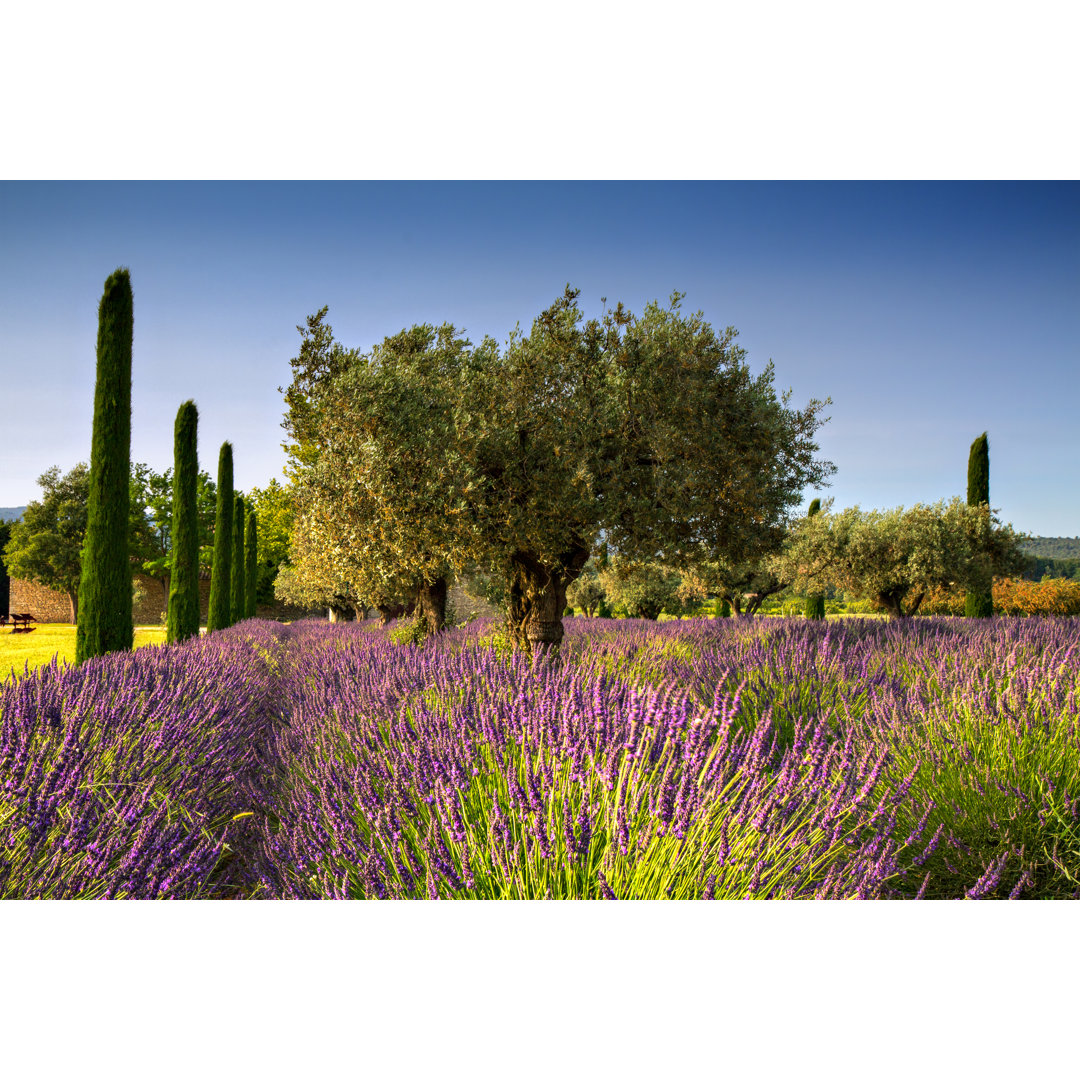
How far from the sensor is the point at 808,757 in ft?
7.45

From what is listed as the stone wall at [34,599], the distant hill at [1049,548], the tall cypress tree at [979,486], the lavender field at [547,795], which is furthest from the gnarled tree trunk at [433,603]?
the distant hill at [1049,548]

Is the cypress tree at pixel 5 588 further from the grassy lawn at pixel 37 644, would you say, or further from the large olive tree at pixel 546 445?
the large olive tree at pixel 546 445

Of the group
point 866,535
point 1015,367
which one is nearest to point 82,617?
point 1015,367

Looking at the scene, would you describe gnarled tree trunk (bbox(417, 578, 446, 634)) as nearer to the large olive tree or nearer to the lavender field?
the large olive tree

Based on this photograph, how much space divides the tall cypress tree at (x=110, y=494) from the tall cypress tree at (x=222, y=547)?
26.3 feet

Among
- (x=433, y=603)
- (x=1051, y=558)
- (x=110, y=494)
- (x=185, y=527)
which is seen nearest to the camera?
(x=110, y=494)

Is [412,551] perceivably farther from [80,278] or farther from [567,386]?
[80,278]

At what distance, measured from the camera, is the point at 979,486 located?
16312mm

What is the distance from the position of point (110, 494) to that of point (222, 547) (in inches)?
373

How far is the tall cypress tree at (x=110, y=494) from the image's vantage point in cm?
735

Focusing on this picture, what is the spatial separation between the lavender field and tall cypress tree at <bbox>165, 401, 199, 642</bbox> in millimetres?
8222

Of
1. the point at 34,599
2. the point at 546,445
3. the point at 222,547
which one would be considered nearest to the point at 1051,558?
the point at 546,445

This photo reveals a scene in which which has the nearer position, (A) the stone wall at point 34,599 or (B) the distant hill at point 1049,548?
(B) the distant hill at point 1049,548

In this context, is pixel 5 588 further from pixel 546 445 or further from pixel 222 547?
pixel 546 445
